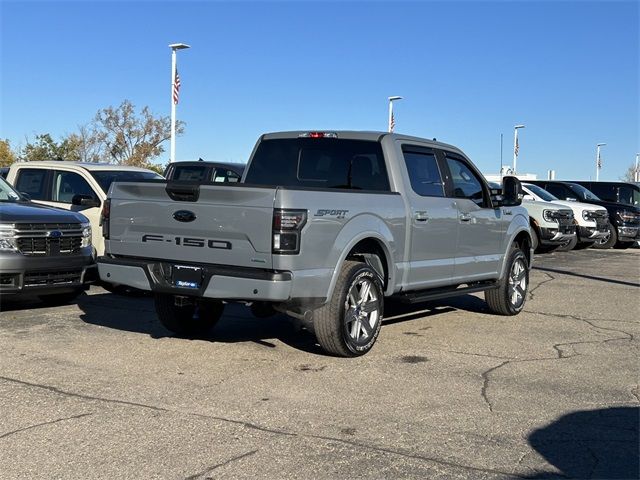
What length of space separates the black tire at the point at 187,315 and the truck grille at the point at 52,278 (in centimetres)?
192

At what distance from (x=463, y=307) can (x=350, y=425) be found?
531 centimetres

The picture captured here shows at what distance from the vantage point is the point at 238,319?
28.2ft

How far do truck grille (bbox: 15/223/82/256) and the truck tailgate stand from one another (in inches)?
83.5

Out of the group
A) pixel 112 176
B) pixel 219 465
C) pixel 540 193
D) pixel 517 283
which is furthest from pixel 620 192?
pixel 219 465

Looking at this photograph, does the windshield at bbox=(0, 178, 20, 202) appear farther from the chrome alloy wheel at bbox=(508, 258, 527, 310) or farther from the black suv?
the black suv

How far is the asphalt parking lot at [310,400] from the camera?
419 centimetres

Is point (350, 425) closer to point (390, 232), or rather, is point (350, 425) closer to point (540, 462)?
point (540, 462)

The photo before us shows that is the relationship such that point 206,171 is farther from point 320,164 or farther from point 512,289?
point 512,289

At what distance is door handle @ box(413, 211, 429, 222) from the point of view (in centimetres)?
729

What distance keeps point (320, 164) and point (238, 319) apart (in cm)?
213

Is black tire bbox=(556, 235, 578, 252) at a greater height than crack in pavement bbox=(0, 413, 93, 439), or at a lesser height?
greater

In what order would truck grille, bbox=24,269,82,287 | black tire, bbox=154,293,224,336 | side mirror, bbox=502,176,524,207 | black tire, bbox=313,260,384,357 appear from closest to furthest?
1. black tire, bbox=313,260,384,357
2. black tire, bbox=154,293,224,336
3. truck grille, bbox=24,269,82,287
4. side mirror, bbox=502,176,524,207

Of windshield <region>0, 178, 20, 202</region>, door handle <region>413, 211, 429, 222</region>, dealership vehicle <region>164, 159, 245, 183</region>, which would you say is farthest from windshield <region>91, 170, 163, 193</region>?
door handle <region>413, 211, 429, 222</region>

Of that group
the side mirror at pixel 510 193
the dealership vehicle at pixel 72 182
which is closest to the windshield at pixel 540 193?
the side mirror at pixel 510 193
